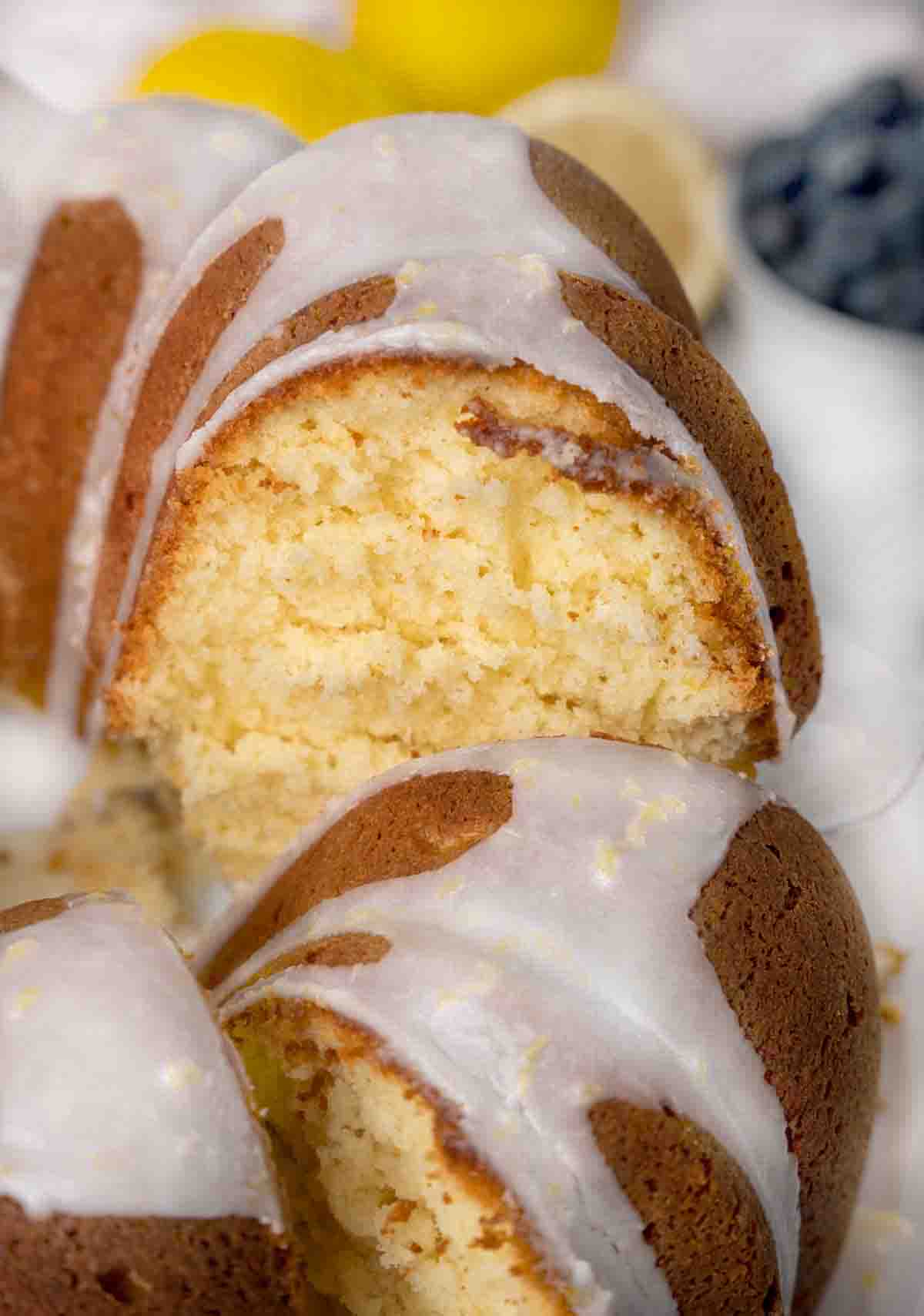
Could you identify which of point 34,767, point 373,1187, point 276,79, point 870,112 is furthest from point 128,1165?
point 870,112

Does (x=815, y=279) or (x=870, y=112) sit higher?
(x=870, y=112)

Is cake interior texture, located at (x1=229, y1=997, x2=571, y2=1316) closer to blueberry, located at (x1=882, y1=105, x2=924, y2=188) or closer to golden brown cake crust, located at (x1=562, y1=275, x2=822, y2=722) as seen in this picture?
golden brown cake crust, located at (x1=562, y1=275, x2=822, y2=722)

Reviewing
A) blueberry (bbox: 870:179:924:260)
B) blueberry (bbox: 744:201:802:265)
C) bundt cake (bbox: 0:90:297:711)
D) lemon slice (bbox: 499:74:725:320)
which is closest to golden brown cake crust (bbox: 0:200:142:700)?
bundt cake (bbox: 0:90:297:711)

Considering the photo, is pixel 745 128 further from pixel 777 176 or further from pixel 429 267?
pixel 429 267

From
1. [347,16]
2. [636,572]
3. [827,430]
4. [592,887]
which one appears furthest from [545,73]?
[592,887]

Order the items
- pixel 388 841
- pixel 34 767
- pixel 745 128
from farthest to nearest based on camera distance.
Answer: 1. pixel 745 128
2. pixel 34 767
3. pixel 388 841

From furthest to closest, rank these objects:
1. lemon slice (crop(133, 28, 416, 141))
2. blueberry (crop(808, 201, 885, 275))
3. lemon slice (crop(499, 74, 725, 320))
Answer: blueberry (crop(808, 201, 885, 275))
lemon slice (crop(499, 74, 725, 320))
lemon slice (crop(133, 28, 416, 141))

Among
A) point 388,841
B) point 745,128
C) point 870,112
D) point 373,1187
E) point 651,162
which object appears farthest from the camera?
point 745,128
